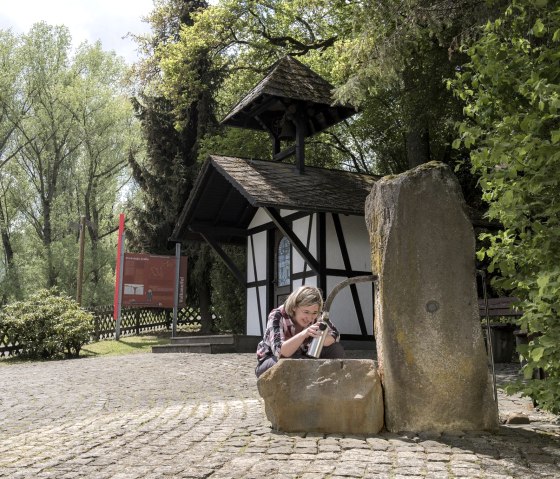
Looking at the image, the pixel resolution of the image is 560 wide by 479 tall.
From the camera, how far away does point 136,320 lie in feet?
93.8

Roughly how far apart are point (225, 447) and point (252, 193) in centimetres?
970

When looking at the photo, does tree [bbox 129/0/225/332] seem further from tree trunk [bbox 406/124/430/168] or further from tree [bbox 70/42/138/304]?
tree [bbox 70/42/138/304]

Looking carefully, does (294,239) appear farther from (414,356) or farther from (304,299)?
(414,356)

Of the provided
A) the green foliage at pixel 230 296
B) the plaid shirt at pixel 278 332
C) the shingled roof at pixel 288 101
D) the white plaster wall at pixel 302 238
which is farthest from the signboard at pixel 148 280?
the plaid shirt at pixel 278 332

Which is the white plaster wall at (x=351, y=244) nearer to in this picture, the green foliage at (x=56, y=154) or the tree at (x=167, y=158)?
the tree at (x=167, y=158)

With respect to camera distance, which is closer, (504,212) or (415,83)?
(504,212)

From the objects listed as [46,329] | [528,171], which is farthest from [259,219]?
[528,171]

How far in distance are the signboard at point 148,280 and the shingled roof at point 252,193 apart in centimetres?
320

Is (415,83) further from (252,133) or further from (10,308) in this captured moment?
(10,308)

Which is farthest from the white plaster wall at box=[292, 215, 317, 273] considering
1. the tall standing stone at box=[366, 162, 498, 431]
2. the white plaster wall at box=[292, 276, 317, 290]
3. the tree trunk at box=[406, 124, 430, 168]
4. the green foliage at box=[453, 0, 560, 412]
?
the tall standing stone at box=[366, 162, 498, 431]

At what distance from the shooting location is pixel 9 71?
1523 inches

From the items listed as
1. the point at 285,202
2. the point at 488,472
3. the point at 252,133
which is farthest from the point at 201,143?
the point at 488,472

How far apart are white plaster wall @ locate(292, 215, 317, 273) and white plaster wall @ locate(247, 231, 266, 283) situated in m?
1.54

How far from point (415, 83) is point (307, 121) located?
2.97 meters
